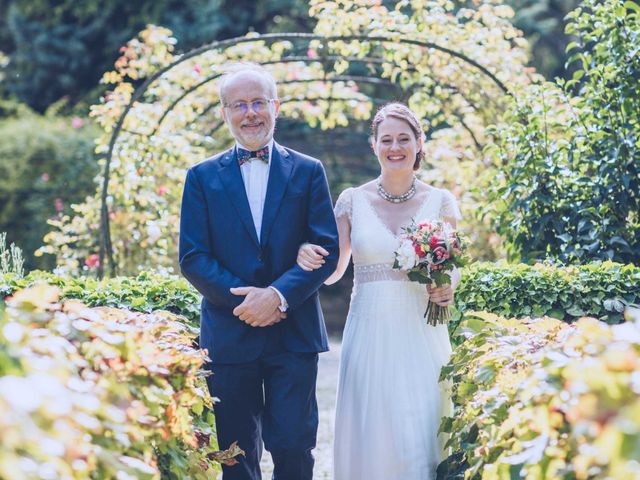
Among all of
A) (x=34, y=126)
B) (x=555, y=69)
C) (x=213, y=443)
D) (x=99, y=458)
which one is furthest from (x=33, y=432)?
(x=555, y=69)

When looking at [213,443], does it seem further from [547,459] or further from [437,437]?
[547,459]

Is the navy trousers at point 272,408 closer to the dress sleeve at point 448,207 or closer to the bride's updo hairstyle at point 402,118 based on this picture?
the dress sleeve at point 448,207

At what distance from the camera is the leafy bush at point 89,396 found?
1845mm

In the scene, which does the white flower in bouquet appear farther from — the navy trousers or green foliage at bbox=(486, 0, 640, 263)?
green foliage at bbox=(486, 0, 640, 263)

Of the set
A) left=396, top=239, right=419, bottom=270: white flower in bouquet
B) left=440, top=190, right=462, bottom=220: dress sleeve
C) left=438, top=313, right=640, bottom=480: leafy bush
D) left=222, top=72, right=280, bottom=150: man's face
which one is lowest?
left=438, top=313, right=640, bottom=480: leafy bush

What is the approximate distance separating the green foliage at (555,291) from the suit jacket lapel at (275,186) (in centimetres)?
138

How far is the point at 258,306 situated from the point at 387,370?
88 cm

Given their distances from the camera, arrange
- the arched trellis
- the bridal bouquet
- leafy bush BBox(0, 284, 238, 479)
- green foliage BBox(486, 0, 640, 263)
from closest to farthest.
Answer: leafy bush BBox(0, 284, 238, 479) < the bridal bouquet < green foliage BBox(486, 0, 640, 263) < the arched trellis

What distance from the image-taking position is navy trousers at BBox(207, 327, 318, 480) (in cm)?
402

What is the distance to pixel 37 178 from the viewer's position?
12.7 meters

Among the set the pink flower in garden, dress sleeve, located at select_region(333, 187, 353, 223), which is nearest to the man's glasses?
dress sleeve, located at select_region(333, 187, 353, 223)

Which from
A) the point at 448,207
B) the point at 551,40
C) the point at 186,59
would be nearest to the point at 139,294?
the point at 448,207

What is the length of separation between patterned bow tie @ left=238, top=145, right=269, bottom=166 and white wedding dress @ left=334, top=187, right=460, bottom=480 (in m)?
0.70

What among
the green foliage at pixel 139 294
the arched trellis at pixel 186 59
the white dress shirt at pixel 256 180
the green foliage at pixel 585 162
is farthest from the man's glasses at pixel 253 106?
the arched trellis at pixel 186 59
